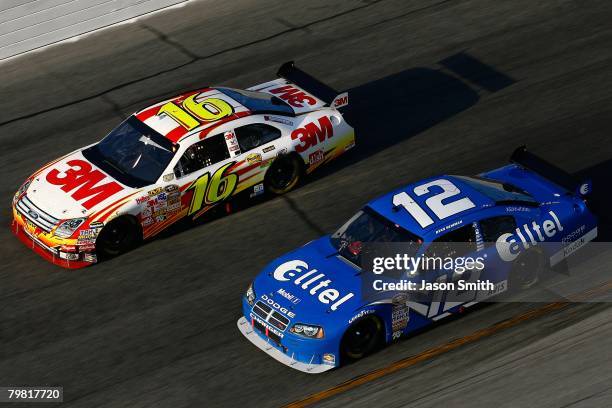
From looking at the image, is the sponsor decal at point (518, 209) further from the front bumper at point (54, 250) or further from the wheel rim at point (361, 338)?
the front bumper at point (54, 250)

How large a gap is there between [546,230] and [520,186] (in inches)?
39.7

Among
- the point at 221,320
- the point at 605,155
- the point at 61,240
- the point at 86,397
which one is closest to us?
the point at 86,397

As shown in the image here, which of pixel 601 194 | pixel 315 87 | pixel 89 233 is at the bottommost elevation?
pixel 89 233

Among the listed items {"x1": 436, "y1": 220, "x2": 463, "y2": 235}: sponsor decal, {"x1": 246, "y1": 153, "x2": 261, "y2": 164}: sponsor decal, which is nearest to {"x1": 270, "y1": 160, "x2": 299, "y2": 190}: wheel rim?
{"x1": 246, "y1": 153, "x2": 261, "y2": 164}: sponsor decal

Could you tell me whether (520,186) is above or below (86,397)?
above

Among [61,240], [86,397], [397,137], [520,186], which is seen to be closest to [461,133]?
[397,137]

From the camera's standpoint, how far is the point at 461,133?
17.1 m

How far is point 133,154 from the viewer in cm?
1477

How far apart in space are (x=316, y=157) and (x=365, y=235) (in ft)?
11.4

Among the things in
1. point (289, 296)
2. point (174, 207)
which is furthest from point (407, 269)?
point (174, 207)

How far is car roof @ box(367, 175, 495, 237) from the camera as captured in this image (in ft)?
40.5

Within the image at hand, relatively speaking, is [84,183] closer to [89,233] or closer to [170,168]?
[89,233]

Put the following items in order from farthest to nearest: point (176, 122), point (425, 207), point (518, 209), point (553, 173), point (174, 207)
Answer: point (176, 122), point (174, 207), point (553, 173), point (518, 209), point (425, 207)

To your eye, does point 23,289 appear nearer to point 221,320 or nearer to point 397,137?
point 221,320
